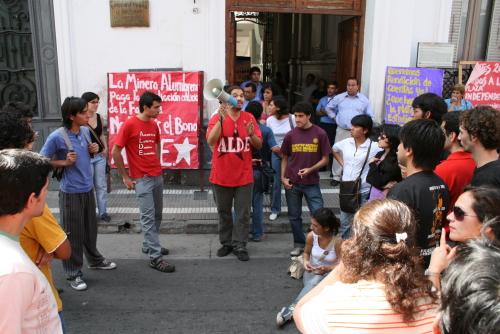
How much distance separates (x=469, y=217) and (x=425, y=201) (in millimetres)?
371

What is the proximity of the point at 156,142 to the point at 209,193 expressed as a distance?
2342 mm

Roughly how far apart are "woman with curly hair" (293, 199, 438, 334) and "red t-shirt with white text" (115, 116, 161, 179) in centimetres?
323

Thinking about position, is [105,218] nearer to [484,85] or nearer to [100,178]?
[100,178]

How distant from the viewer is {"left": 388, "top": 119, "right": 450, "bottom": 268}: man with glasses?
2.50 m

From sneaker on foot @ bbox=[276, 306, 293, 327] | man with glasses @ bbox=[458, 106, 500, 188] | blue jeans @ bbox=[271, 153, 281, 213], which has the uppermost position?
man with glasses @ bbox=[458, 106, 500, 188]

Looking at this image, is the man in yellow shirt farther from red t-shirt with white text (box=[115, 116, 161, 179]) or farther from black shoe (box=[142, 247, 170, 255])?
black shoe (box=[142, 247, 170, 255])

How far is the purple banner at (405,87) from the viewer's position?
6523 millimetres

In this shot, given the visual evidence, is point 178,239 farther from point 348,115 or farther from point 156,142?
point 348,115

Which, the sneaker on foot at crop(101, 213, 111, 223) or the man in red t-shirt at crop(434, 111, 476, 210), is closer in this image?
the man in red t-shirt at crop(434, 111, 476, 210)

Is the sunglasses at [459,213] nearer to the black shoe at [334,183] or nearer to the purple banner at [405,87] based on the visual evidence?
the purple banner at [405,87]

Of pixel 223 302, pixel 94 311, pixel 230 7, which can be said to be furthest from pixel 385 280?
pixel 230 7

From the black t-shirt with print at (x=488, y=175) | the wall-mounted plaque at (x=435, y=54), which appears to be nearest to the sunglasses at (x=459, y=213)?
the black t-shirt with print at (x=488, y=175)

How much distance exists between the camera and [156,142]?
4832 mm

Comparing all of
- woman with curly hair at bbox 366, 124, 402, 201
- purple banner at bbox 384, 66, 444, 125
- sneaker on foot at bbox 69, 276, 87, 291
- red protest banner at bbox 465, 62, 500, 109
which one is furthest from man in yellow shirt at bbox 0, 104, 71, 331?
red protest banner at bbox 465, 62, 500, 109
